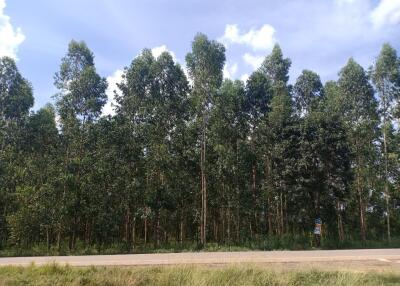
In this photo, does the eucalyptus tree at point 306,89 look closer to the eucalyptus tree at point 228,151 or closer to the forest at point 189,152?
the forest at point 189,152

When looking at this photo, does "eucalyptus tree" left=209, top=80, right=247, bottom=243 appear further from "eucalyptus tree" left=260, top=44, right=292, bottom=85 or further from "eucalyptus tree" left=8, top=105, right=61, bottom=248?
"eucalyptus tree" left=8, top=105, right=61, bottom=248

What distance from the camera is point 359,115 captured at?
31.5 meters

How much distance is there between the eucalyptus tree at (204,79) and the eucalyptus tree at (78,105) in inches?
251

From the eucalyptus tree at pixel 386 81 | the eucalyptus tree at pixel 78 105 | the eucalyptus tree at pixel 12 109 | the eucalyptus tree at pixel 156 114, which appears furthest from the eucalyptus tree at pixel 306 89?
the eucalyptus tree at pixel 12 109

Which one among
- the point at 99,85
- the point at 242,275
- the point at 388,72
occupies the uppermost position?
the point at 388,72

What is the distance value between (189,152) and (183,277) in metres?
17.9

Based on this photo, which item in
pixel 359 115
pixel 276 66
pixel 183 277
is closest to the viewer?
pixel 183 277

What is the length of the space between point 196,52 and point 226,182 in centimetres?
950

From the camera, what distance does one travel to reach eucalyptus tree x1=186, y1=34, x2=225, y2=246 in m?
27.1

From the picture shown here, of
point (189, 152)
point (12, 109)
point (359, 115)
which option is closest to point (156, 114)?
point (189, 152)

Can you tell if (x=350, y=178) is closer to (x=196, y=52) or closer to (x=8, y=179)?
(x=196, y=52)

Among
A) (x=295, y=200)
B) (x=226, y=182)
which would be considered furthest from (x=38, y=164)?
(x=295, y=200)

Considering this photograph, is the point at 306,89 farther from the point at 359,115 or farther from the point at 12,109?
the point at 12,109

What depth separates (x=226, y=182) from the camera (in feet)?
90.5
